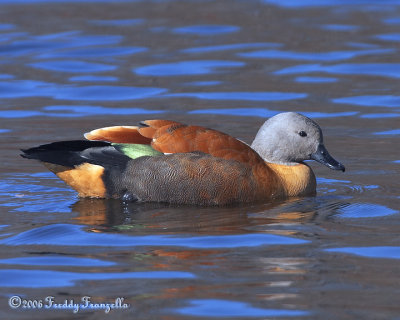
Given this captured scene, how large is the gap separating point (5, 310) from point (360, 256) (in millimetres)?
2454

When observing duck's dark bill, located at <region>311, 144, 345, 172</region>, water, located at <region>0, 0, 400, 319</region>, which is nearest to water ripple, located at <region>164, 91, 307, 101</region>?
water, located at <region>0, 0, 400, 319</region>

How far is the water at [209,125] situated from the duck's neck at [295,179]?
196mm

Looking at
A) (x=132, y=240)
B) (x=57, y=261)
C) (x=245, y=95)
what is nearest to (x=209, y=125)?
(x=245, y=95)

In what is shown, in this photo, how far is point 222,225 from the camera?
7.95m

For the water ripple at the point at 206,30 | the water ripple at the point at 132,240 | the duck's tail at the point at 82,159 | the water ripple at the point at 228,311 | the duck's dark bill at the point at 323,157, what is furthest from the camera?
the water ripple at the point at 206,30

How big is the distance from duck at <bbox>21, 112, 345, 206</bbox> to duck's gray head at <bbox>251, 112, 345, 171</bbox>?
0.29m

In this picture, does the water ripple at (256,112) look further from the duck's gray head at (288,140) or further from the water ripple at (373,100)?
the duck's gray head at (288,140)

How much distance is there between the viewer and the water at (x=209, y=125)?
6.23 meters

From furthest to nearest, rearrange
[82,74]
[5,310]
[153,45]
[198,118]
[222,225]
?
[153,45] → [82,74] → [198,118] → [222,225] → [5,310]

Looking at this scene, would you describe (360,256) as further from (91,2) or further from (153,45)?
(91,2)

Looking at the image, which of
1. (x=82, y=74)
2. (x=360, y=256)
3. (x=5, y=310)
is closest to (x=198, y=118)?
(x=82, y=74)

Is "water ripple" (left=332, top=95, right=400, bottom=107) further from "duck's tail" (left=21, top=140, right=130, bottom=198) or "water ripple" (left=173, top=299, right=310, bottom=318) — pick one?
"water ripple" (left=173, top=299, right=310, bottom=318)

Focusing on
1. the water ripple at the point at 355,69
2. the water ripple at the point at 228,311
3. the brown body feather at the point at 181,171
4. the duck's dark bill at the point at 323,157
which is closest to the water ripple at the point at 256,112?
the water ripple at the point at 355,69

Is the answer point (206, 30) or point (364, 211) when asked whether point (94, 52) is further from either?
point (364, 211)
